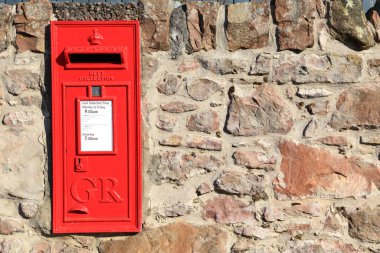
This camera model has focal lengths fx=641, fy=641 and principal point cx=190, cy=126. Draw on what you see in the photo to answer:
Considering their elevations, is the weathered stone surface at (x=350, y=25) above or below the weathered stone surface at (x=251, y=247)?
above

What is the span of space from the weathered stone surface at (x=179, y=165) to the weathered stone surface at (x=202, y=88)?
0.31 m

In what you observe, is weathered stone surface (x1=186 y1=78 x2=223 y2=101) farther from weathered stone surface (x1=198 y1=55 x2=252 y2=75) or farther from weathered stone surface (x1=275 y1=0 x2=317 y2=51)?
weathered stone surface (x1=275 y1=0 x2=317 y2=51)

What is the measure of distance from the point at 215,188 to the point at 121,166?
50 cm

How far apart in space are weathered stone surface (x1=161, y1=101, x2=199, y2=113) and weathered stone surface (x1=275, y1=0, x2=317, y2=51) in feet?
1.84

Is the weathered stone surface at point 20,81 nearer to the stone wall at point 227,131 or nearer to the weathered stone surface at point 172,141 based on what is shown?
the stone wall at point 227,131

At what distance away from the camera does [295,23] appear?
10.9 feet

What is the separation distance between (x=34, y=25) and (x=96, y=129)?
63cm

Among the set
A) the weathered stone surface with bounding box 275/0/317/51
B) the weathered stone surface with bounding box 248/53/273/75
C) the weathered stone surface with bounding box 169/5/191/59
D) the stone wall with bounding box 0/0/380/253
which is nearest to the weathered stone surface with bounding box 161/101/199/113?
the stone wall with bounding box 0/0/380/253

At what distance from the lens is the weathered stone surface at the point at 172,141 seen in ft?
10.9

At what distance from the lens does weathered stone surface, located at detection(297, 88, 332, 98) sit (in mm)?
3328

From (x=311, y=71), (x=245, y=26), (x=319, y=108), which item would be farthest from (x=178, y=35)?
(x=319, y=108)

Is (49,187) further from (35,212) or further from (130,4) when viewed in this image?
(130,4)

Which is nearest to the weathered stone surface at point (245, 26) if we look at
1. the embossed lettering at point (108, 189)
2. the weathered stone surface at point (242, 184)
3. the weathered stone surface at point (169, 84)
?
the weathered stone surface at point (169, 84)

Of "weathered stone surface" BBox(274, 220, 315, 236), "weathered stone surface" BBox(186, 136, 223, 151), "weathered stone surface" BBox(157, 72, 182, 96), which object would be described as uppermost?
"weathered stone surface" BBox(157, 72, 182, 96)
